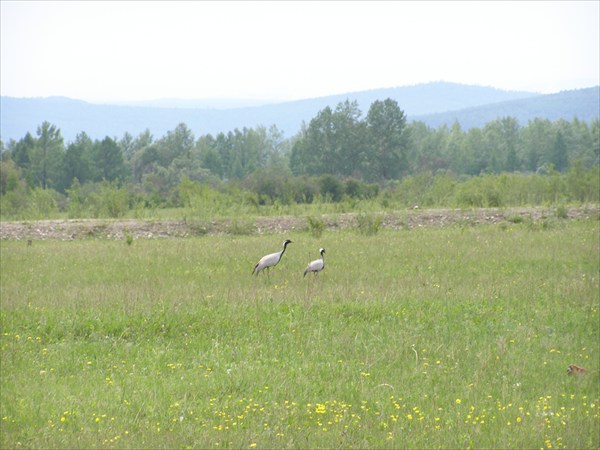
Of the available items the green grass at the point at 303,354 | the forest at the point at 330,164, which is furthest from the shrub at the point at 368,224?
the forest at the point at 330,164

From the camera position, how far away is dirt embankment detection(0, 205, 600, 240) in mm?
28016

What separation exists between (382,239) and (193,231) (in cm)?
808

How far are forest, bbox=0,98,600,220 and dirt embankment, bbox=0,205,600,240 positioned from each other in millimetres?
5565

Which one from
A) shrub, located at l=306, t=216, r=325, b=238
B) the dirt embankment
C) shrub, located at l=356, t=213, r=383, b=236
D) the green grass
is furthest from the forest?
the green grass

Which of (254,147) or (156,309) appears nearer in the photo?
(156,309)

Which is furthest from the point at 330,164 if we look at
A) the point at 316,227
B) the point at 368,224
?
the point at 316,227

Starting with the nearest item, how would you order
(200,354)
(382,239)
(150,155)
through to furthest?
1. (200,354)
2. (382,239)
3. (150,155)

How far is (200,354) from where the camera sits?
11.1 m

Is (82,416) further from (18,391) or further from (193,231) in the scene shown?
(193,231)

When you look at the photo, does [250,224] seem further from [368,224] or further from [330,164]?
[330,164]

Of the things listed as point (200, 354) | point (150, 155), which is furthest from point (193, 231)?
point (150, 155)

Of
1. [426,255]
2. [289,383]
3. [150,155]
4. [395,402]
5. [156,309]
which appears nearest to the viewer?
[395,402]

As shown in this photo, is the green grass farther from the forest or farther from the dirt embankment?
the forest

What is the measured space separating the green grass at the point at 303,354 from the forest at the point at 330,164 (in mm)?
19542
